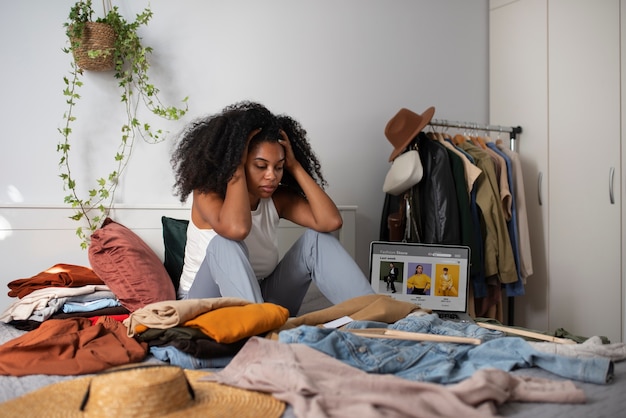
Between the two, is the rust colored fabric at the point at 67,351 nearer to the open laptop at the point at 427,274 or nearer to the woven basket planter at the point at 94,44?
the woven basket planter at the point at 94,44

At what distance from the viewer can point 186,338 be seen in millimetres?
1436

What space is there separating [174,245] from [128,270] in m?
0.40

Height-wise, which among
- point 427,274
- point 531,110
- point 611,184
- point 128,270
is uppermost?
point 531,110

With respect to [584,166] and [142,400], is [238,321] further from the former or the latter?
[584,166]

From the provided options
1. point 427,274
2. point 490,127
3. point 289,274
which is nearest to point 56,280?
point 289,274

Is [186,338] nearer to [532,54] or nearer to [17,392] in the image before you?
[17,392]

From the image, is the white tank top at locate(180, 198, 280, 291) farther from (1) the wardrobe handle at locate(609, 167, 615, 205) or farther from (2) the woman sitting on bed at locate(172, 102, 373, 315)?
(1) the wardrobe handle at locate(609, 167, 615, 205)

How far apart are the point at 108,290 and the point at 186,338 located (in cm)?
95

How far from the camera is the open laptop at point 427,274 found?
111 inches

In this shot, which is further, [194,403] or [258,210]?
[258,210]

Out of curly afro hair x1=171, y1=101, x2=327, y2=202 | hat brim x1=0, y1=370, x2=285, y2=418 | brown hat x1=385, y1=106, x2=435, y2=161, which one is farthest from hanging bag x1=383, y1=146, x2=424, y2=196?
hat brim x1=0, y1=370, x2=285, y2=418

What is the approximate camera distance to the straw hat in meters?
1.03

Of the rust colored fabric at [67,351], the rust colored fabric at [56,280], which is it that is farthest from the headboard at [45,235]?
the rust colored fabric at [67,351]

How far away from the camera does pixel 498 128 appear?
353 centimetres
